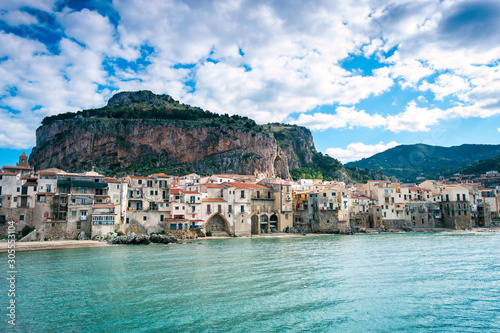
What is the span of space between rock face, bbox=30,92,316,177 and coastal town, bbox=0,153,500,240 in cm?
3923

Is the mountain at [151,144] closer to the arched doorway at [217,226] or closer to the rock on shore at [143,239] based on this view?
the arched doorway at [217,226]

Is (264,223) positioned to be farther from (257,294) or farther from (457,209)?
(257,294)

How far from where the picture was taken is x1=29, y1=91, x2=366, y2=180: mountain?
112938 millimetres

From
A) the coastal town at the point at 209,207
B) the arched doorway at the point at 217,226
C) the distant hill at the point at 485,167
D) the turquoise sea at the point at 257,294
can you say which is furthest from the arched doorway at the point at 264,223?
the distant hill at the point at 485,167

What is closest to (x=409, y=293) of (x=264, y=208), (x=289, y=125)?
(x=264, y=208)

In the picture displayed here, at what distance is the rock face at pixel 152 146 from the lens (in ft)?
371

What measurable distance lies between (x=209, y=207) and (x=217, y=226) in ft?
12.3

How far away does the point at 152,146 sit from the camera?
117688 mm

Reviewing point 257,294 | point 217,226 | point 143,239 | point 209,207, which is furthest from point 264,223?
point 257,294

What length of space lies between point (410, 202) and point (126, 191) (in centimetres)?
5477

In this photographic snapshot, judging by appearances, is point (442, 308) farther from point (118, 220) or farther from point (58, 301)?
point (118, 220)

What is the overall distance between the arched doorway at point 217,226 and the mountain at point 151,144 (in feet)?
175

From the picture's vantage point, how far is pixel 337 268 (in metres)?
26.7

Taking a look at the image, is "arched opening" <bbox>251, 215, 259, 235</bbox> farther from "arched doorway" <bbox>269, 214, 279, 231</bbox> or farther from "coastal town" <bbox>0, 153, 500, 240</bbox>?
"arched doorway" <bbox>269, 214, 279, 231</bbox>
